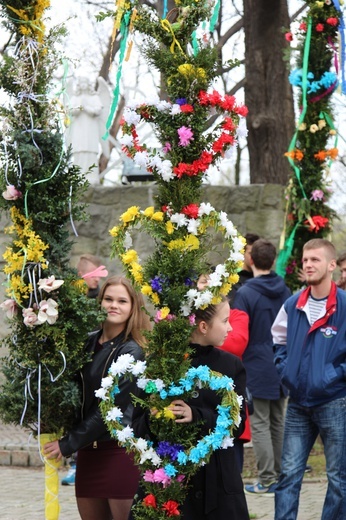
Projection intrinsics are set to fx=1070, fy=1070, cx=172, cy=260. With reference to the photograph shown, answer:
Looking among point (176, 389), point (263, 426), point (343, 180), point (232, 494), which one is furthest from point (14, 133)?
point (343, 180)

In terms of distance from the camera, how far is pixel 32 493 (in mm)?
8742

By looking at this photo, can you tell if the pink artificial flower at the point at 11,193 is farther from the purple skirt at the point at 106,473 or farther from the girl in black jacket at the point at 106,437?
the purple skirt at the point at 106,473

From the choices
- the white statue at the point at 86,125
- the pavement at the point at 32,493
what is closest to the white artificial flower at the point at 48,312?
the pavement at the point at 32,493

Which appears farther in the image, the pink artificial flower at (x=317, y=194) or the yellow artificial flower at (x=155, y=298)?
the pink artificial flower at (x=317, y=194)

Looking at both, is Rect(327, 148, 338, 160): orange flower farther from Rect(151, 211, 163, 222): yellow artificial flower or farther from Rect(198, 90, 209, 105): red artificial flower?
Rect(151, 211, 163, 222): yellow artificial flower

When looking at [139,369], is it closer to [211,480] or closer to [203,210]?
[211,480]

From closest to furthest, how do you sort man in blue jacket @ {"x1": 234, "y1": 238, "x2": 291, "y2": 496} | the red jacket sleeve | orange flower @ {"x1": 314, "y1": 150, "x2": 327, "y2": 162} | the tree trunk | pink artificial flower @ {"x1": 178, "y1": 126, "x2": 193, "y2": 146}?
pink artificial flower @ {"x1": 178, "y1": 126, "x2": 193, "y2": 146} → the red jacket sleeve → man in blue jacket @ {"x1": 234, "y1": 238, "x2": 291, "y2": 496} → orange flower @ {"x1": 314, "y1": 150, "x2": 327, "y2": 162} → the tree trunk

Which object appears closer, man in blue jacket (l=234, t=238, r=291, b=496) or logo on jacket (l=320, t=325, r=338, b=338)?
logo on jacket (l=320, t=325, r=338, b=338)

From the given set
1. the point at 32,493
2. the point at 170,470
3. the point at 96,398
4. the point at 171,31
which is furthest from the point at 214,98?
the point at 32,493

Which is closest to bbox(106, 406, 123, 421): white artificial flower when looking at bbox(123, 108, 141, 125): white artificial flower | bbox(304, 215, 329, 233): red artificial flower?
bbox(123, 108, 141, 125): white artificial flower

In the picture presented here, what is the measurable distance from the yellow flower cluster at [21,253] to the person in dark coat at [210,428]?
1.13 m

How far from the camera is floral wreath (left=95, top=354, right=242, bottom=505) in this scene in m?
4.71

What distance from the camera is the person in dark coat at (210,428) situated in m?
4.85

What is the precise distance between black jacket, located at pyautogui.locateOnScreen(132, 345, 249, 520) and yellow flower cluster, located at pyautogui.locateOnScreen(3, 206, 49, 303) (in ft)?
3.73
